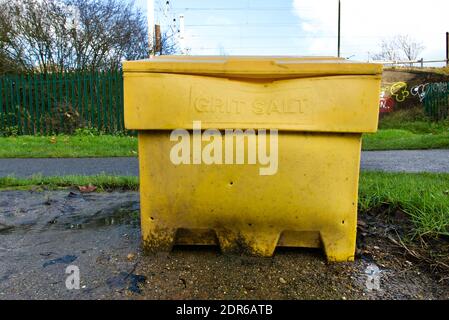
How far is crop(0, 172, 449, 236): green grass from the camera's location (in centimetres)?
244

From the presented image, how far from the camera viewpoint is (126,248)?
2309mm

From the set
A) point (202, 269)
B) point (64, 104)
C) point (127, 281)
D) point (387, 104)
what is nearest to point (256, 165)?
point (202, 269)

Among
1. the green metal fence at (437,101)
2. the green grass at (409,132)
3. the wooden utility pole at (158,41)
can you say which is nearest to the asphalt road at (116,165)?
the green grass at (409,132)

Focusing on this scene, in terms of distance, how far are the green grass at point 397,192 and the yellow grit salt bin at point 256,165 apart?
26.2 inches

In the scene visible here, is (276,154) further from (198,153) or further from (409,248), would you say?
(409,248)

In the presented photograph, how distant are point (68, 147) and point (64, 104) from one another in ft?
10.1

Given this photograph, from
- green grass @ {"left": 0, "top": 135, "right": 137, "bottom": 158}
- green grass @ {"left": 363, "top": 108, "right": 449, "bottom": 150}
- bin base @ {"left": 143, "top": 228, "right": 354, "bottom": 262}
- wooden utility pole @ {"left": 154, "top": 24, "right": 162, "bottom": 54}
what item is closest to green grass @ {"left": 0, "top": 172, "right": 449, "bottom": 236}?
bin base @ {"left": 143, "top": 228, "right": 354, "bottom": 262}

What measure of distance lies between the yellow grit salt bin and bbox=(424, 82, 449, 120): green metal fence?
16275 mm

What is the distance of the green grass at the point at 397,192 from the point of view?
2.44m

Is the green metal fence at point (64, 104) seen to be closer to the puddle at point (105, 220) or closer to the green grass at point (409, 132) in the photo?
the green grass at point (409, 132)

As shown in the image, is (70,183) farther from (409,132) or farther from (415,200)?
(409,132)

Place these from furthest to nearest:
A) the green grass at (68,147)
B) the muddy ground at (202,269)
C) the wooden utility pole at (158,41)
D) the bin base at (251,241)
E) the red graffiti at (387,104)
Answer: the red graffiti at (387,104) < the wooden utility pole at (158,41) < the green grass at (68,147) < the bin base at (251,241) < the muddy ground at (202,269)

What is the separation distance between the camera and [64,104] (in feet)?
34.5

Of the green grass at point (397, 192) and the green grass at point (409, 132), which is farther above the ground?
the green grass at point (409, 132)
